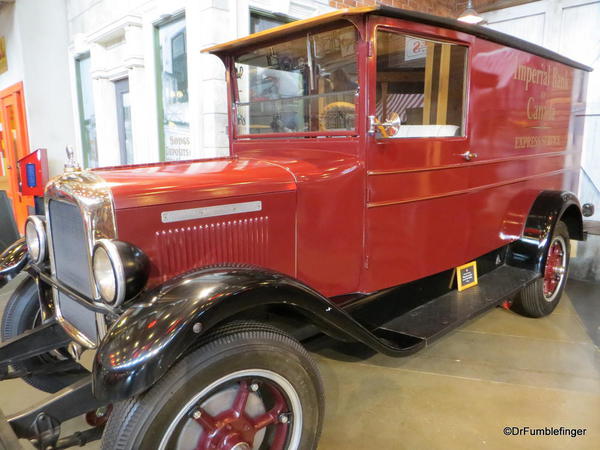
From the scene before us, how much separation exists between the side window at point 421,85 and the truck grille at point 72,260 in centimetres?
140

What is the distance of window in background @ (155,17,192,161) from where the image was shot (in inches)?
177

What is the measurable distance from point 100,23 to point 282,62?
4460mm

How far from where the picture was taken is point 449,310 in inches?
102

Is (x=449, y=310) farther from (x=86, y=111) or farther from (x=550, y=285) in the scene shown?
(x=86, y=111)

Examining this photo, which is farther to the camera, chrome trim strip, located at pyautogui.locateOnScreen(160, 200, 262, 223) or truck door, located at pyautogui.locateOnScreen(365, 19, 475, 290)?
truck door, located at pyautogui.locateOnScreen(365, 19, 475, 290)

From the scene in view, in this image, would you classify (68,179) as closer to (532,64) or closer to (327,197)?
(327,197)

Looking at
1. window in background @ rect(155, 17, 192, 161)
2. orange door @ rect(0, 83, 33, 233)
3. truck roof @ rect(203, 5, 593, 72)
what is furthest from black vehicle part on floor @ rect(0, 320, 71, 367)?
orange door @ rect(0, 83, 33, 233)

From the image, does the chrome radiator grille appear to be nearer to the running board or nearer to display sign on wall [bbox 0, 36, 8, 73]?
the running board

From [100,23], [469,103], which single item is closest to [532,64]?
[469,103]

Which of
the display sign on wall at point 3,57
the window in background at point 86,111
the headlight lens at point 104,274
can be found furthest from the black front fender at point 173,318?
the display sign on wall at point 3,57

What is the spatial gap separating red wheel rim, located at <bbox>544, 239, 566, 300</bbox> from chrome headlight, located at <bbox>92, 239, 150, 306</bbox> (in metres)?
3.17

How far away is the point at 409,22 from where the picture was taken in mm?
2115

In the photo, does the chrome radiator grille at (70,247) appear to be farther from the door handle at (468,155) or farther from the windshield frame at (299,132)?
the door handle at (468,155)

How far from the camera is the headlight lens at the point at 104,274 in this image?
155 cm
